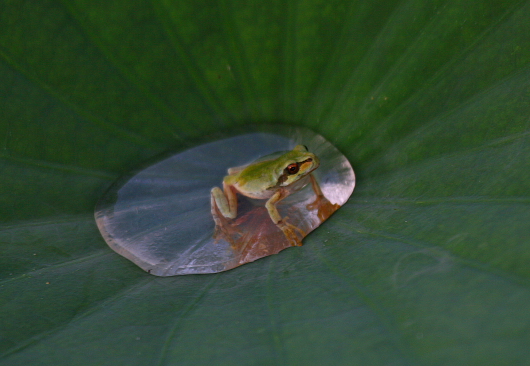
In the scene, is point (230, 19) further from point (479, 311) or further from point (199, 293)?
point (479, 311)

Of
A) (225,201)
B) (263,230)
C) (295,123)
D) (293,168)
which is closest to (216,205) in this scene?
(225,201)

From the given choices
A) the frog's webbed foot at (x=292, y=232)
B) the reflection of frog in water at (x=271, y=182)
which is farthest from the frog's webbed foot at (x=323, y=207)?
the frog's webbed foot at (x=292, y=232)

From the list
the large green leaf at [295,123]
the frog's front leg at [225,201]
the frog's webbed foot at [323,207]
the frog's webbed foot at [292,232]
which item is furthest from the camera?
the frog's front leg at [225,201]

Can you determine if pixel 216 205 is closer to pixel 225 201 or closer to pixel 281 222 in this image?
pixel 225 201

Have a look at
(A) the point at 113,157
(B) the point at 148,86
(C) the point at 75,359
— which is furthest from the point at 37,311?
(B) the point at 148,86

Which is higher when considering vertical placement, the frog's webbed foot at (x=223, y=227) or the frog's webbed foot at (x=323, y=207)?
the frog's webbed foot at (x=223, y=227)

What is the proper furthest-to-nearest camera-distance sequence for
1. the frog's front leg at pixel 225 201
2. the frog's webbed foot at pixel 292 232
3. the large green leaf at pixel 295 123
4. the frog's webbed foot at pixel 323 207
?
the frog's front leg at pixel 225 201 < the frog's webbed foot at pixel 323 207 < the frog's webbed foot at pixel 292 232 < the large green leaf at pixel 295 123

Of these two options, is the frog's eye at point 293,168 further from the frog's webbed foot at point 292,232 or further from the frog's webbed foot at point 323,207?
the frog's webbed foot at point 292,232

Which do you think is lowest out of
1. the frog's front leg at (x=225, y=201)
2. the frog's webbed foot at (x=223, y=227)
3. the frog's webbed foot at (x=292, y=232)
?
the frog's webbed foot at (x=292, y=232)

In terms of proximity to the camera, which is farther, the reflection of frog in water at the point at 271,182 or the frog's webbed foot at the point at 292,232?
the reflection of frog in water at the point at 271,182
